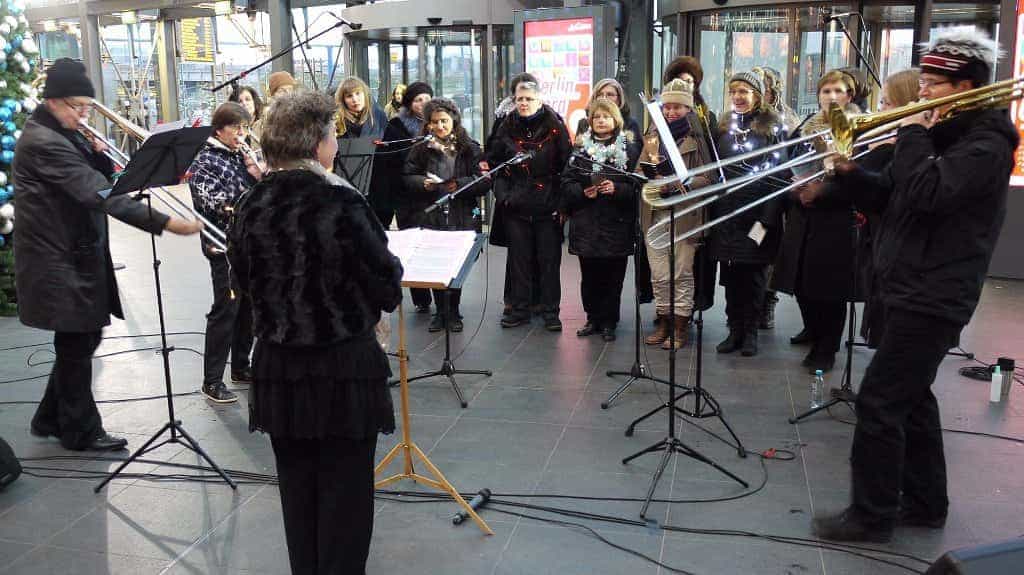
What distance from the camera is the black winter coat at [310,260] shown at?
2.59 metres

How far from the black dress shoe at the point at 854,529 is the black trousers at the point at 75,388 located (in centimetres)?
342

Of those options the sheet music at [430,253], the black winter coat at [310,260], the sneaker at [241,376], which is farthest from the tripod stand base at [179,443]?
the black winter coat at [310,260]

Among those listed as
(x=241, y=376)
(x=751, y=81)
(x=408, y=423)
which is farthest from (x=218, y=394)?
(x=751, y=81)

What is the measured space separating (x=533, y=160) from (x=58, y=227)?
3228mm

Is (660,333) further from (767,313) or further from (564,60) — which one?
(564,60)

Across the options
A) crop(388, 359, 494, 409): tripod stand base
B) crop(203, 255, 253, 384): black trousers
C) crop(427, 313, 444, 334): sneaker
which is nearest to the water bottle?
crop(388, 359, 494, 409): tripod stand base

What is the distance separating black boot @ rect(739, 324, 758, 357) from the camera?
6.02 metres

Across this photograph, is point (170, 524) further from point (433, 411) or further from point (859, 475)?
point (859, 475)

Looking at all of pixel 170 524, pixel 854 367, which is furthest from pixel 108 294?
pixel 854 367

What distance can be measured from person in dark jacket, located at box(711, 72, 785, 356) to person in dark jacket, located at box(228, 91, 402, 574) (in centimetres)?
341

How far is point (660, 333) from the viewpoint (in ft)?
21.0

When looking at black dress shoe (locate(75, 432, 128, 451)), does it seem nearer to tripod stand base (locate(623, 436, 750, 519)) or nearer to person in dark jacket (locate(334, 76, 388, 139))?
tripod stand base (locate(623, 436, 750, 519))

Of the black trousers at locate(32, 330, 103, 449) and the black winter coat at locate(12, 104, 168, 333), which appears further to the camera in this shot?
the black trousers at locate(32, 330, 103, 449)

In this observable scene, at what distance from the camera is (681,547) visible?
344 cm
